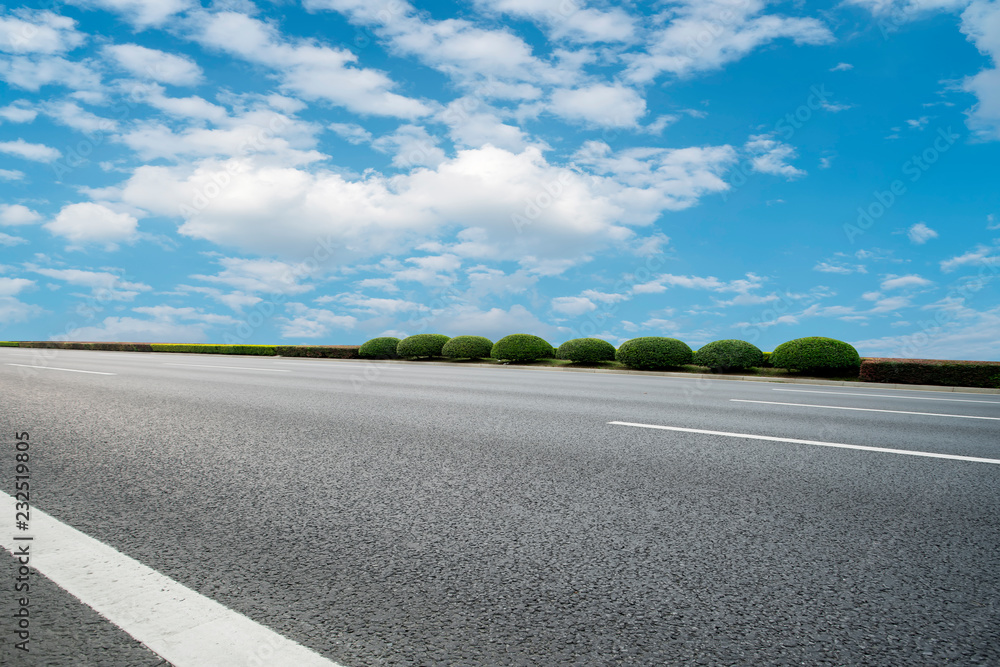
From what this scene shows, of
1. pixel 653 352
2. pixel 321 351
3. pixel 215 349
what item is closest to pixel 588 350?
pixel 653 352

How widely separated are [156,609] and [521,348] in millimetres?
22546

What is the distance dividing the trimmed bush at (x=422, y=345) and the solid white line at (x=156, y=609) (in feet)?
80.5

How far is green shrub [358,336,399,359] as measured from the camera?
2894cm

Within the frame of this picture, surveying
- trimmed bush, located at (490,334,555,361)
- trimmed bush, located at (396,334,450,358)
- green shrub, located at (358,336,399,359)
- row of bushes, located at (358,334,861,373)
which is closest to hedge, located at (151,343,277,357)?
green shrub, located at (358,336,399,359)

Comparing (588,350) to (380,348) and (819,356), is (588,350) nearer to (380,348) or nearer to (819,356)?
(819,356)

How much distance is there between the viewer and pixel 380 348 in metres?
29.0

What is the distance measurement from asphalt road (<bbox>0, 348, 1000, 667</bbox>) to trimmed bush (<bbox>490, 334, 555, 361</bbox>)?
719 inches

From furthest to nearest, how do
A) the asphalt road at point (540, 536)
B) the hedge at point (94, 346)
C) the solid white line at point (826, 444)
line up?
the hedge at point (94, 346) < the solid white line at point (826, 444) < the asphalt road at point (540, 536)

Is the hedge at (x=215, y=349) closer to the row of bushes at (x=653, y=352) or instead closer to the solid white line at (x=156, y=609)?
the row of bushes at (x=653, y=352)

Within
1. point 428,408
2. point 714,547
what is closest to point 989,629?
point 714,547

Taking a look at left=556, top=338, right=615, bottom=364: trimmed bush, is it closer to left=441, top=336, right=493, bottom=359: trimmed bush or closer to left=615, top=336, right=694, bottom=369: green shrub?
left=615, top=336, right=694, bottom=369: green shrub

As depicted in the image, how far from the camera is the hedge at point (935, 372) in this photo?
656 inches

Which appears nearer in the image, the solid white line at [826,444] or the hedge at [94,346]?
the solid white line at [826,444]

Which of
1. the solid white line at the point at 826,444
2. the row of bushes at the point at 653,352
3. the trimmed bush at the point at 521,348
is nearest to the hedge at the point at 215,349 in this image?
the row of bushes at the point at 653,352
